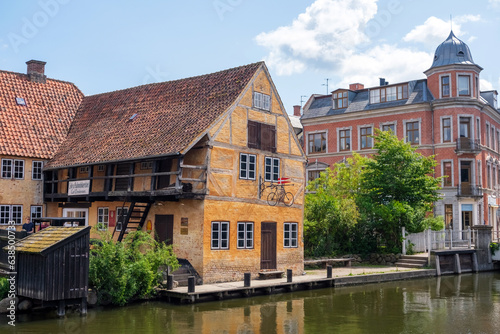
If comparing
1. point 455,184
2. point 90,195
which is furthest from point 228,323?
point 455,184

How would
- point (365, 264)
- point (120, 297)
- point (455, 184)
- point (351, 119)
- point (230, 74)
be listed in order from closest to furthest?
point (120, 297)
point (230, 74)
point (365, 264)
point (455, 184)
point (351, 119)

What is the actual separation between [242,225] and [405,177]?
14.8 m

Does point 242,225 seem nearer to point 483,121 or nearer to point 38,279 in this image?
point 38,279

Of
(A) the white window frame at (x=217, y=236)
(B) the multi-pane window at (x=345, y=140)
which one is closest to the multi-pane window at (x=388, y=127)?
(B) the multi-pane window at (x=345, y=140)

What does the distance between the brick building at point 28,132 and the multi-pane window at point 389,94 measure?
82.2 feet

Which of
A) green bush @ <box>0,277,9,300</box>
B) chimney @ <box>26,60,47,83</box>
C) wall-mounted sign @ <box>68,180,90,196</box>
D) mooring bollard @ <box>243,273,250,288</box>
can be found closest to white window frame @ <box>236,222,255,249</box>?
mooring bollard @ <box>243,273,250,288</box>

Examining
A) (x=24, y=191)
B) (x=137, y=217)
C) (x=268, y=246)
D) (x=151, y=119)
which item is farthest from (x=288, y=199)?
(x=24, y=191)

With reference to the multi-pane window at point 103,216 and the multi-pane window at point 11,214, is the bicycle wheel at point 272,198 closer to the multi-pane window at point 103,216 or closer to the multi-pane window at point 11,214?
the multi-pane window at point 103,216

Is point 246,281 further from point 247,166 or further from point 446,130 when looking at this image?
point 446,130

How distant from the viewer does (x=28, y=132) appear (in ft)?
97.6

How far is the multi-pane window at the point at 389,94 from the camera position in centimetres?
4625

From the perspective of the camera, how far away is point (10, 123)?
29.3m

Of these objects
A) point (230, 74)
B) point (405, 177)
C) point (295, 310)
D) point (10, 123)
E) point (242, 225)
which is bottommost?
point (295, 310)

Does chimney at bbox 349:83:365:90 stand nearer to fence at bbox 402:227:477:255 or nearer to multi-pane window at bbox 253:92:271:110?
fence at bbox 402:227:477:255
